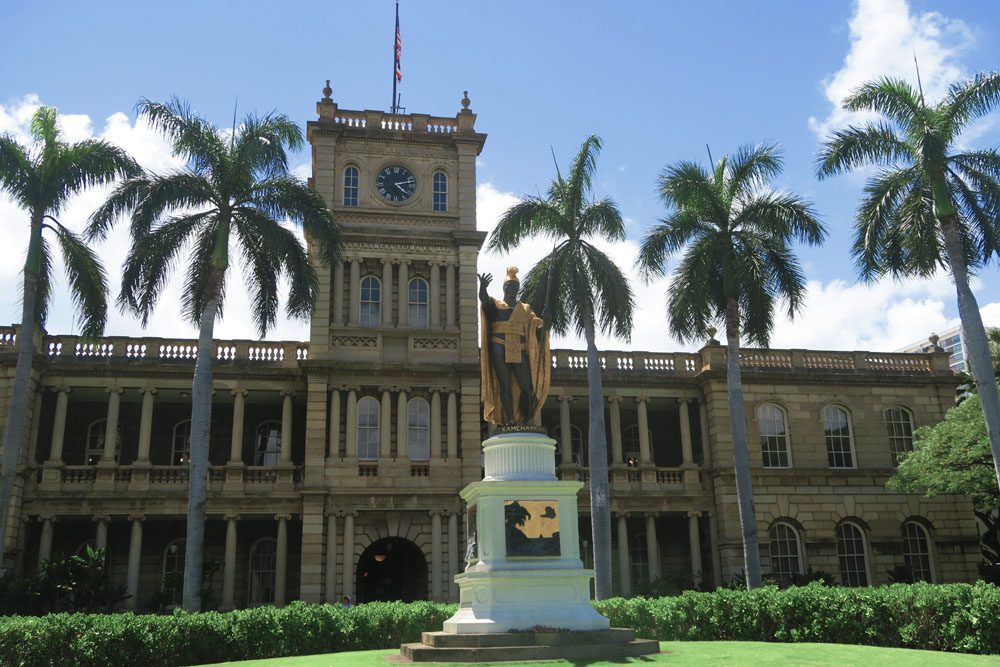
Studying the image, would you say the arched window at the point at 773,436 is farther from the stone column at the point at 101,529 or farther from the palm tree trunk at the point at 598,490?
the stone column at the point at 101,529

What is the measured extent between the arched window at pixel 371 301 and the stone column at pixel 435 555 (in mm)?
6900

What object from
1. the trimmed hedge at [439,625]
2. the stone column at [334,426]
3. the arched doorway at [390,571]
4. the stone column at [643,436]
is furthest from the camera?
the stone column at [643,436]

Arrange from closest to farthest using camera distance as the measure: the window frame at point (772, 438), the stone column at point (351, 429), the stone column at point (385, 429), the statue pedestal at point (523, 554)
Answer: the statue pedestal at point (523, 554) → the stone column at point (351, 429) → the stone column at point (385, 429) → the window frame at point (772, 438)

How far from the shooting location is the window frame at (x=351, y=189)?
31984mm

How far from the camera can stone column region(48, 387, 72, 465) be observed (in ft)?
92.1

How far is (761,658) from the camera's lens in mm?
11273

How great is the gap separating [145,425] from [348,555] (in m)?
7.77

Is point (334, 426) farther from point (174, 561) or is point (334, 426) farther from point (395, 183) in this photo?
point (395, 183)

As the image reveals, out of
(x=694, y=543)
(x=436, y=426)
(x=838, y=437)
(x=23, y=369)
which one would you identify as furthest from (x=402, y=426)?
(x=838, y=437)

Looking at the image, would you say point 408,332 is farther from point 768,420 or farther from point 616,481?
point 768,420

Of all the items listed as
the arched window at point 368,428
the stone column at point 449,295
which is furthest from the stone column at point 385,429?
the stone column at point 449,295

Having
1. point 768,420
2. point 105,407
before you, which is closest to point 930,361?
point 768,420

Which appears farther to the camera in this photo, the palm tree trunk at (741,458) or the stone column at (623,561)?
the stone column at (623,561)

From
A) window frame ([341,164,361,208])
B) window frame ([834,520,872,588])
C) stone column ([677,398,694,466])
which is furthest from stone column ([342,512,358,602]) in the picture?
window frame ([834,520,872,588])
